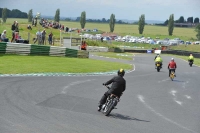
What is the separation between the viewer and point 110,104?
14.7 meters

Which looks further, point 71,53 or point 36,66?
point 71,53

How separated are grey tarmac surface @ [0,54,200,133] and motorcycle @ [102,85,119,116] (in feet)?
0.80

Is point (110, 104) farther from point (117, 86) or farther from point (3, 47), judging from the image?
point (3, 47)

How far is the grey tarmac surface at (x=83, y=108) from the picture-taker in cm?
1248

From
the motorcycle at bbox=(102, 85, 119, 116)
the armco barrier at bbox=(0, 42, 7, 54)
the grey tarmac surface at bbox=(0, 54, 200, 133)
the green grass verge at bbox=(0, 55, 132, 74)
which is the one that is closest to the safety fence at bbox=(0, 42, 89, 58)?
the armco barrier at bbox=(0, 42, 7, 54)

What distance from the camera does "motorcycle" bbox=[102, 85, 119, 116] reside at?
14.6 metres

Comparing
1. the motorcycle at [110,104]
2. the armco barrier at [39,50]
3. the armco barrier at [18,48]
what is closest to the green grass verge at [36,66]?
the armco barrier at [18,48]

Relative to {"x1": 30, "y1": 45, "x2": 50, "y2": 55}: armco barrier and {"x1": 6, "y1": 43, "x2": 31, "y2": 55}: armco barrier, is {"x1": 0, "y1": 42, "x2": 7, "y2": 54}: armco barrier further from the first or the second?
{"x1": 30, "y1": 45, "x2": 50, "y2": 55}: armco barrier

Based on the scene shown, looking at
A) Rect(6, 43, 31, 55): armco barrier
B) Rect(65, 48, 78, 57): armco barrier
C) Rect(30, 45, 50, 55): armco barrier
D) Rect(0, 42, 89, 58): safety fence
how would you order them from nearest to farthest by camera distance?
Rect(0, 42, 89, 58): safety fence < Rect(6, 43, 31, 55): armco barrier < Rect(30, 45, 50, 55): armco barrier < Rect(65, 48, 78, 57): armco barrier

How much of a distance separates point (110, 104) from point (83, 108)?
4.82ft

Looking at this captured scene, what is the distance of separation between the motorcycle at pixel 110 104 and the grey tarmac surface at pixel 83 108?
9.6 inches

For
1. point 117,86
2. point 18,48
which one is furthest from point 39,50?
point 117,86

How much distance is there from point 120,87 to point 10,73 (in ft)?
35.7

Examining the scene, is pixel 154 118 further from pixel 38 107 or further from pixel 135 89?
pixel 135 89
